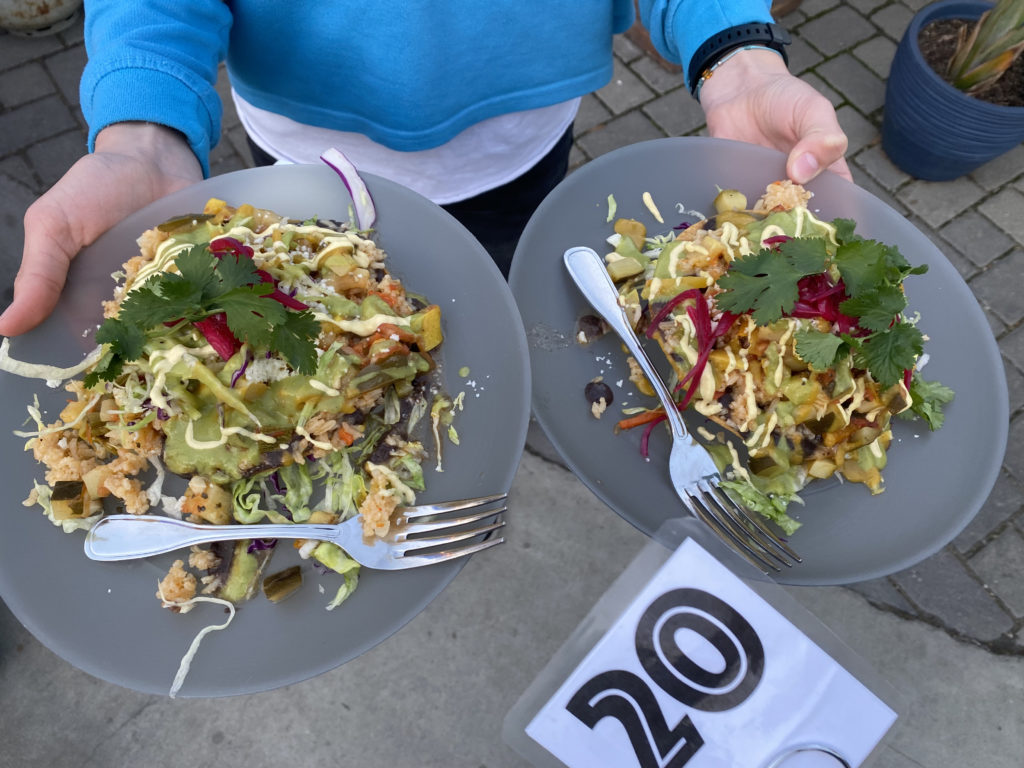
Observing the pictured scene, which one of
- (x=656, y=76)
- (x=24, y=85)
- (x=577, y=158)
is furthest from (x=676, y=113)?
(x=24, y=85)

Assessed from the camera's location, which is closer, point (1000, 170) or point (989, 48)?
point (989, 48)

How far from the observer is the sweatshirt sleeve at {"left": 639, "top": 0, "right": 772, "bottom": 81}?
7.72ft

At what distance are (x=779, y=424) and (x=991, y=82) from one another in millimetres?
3323

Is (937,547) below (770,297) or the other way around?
below

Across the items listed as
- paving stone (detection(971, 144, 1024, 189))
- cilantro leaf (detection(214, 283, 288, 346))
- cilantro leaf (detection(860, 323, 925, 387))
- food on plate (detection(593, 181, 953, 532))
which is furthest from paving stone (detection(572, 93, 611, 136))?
cilantro leaf (detection(214, 283, 288, 346))

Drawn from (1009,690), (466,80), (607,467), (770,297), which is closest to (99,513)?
(607,467)

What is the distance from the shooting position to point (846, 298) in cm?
199

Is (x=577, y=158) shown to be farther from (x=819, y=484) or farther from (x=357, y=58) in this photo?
(x=819, y=484)

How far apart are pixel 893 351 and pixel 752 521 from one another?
0.61 meters

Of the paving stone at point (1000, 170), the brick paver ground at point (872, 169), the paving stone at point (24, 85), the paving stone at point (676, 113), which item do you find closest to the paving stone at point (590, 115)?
the brick paver ground at point (872, 169)

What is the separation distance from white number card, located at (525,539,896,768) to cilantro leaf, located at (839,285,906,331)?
88 centimetres

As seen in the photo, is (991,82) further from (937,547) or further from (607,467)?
(607,467)

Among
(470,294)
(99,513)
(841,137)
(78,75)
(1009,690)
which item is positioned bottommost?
(1009,690)

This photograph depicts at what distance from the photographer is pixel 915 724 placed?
3297 mm
